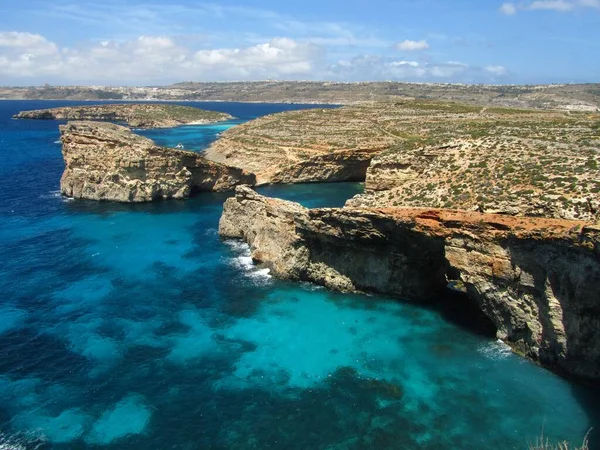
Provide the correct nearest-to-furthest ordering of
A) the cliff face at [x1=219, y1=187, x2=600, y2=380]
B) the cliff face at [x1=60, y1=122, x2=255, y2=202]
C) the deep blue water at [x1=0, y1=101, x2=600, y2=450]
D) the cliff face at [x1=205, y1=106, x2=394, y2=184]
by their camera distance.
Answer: the deep blue water at [x1=0, y1=101, x2=600, y2=450] < the cliff face at [x1=219, y1=187, x2=600, y2=380] < the cliff face at [x1=60, y1=122, x2=255, y2=202] < the cliff face at [x1=205, y1=106, x2=394, y2=184]

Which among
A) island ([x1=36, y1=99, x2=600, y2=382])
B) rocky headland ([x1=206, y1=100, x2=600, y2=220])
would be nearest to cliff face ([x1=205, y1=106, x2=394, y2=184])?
rocky headland ([x1=206, y1=100, x2=600, y2=220])

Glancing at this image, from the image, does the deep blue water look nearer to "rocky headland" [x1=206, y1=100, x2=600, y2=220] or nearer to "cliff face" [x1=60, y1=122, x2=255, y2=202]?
"rocky headland" [x1=206, y1=100, x2=600, y2=220]

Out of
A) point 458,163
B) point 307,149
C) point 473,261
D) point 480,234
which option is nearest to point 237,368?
point 473,261

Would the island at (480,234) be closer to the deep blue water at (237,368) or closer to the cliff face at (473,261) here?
the cliff face at (473,261)

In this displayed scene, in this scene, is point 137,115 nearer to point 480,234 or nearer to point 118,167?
point 118,167

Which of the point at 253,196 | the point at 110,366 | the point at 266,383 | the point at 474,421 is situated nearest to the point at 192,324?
the point at 110,366

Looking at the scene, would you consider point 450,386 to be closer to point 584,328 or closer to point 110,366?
point 584,328
